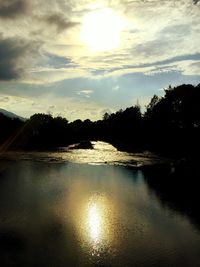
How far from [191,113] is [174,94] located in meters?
11.6

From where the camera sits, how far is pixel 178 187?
4462 cm

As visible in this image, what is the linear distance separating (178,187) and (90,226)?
66.8 ft

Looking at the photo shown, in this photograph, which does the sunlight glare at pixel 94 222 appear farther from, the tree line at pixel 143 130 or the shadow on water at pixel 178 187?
the tree line at pixel 143 130

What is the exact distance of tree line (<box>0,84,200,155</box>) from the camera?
11375 centimetres

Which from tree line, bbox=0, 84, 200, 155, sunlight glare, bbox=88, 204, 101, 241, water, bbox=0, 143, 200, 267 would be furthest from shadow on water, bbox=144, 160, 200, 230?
tree line, bbox=0, 84, 200, 155

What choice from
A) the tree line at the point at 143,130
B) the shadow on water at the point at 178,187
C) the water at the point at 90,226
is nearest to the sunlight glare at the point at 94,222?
the water at the point at 90,226

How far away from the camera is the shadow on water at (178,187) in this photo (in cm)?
3366

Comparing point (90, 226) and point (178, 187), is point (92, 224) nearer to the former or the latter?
point (90, 226)

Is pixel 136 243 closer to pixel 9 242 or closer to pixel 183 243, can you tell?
pixel 183 243

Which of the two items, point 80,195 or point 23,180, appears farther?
point 23,180

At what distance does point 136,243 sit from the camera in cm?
2330

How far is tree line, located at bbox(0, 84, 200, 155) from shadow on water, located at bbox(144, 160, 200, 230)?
117ft

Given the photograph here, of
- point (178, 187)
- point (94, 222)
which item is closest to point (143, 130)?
point (178, 187)

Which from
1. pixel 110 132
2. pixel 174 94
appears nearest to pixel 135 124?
pixel 110 132
